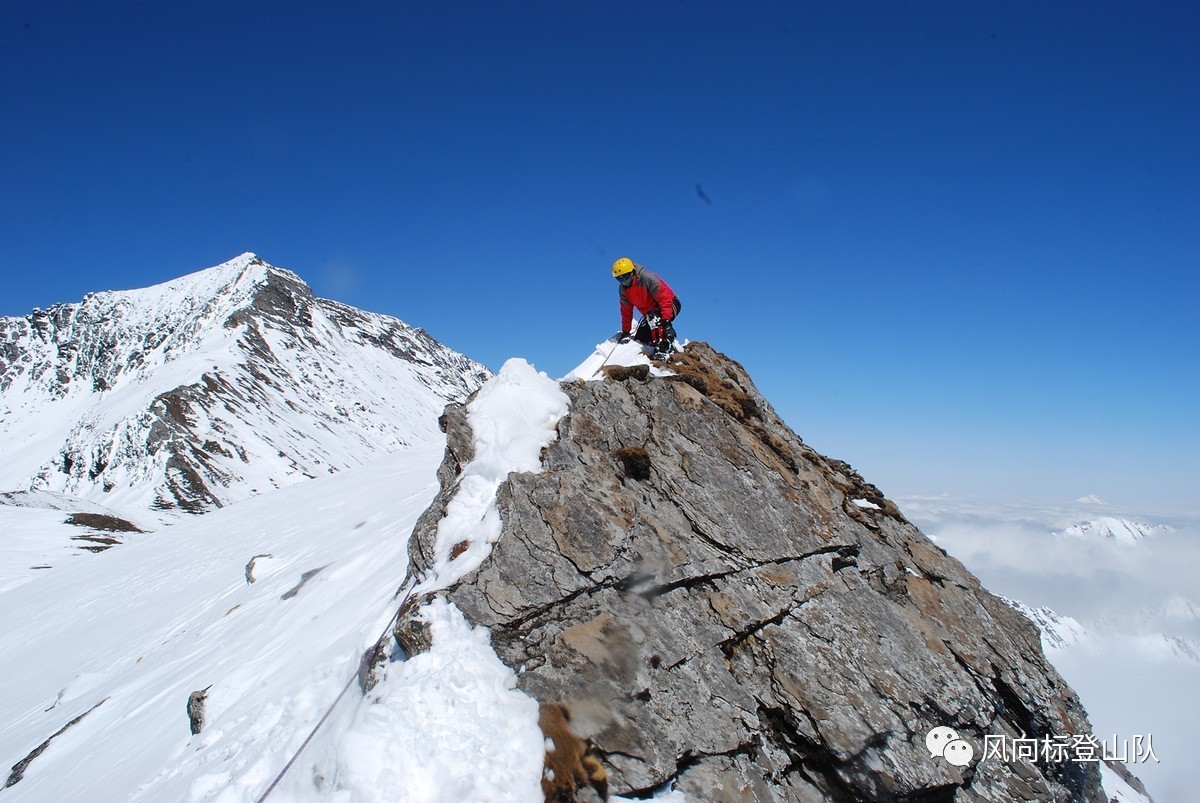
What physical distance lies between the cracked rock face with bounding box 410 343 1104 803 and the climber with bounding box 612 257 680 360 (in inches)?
109

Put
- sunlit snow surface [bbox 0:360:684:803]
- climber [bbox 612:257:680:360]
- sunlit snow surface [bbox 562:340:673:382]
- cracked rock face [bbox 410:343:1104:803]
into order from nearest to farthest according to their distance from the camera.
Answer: sunlit snow surface [bbox 0:360:684:803], cracked rock face [bbox 410:343:1104:803], sunlit snow surface [bbox 562:340:673:382], climber [bbox 612:257:680:360]

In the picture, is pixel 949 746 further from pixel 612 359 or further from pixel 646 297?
pixel 646 297

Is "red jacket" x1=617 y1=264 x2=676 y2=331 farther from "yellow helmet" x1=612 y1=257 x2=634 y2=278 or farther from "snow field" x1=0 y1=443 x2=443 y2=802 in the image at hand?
"snow field" x1=0 y1=443 x2=443 y2=802

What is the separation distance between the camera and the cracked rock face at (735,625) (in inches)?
344

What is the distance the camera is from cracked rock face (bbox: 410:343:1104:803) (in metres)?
8.73

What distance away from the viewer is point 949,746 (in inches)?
379

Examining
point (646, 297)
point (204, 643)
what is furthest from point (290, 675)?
point (646, 297)

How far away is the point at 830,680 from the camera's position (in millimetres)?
9750

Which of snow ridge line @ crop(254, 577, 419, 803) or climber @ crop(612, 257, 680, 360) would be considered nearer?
snow ridge line @ crop(254, 577, 419, 803)

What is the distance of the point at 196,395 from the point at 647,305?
11752 cm

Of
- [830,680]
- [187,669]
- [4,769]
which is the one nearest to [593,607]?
[830,680]

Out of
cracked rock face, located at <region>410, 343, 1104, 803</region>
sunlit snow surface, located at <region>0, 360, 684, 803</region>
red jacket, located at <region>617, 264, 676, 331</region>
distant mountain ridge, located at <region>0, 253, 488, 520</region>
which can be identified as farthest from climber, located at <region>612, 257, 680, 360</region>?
distant mountain ridge, located at <region>0, 253, 488, 520</region>

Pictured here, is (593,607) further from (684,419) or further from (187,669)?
(187,669)

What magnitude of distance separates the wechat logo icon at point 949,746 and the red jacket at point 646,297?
413 inches
